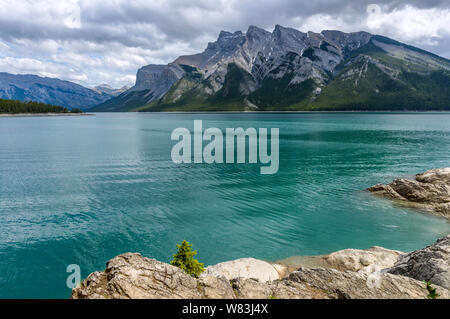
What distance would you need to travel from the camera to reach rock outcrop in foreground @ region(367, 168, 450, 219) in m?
35.2

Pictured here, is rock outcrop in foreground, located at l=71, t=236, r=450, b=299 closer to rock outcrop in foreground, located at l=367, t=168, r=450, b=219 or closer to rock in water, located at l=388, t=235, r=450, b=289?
rock in water, located at l=388, t=235, r=450, b=289

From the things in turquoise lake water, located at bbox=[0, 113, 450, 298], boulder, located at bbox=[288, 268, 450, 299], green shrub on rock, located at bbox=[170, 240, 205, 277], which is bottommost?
turquoise lake water, located at bbox=[0, 113, 450, 298]

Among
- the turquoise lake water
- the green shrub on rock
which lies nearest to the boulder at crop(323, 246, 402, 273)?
the turquoise lake water

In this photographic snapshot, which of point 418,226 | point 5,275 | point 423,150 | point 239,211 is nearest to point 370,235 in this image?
point 418,226

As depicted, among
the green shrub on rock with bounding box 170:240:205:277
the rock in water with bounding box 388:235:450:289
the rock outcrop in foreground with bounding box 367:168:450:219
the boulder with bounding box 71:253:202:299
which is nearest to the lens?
the boulder with bounding box 71:253:202:299

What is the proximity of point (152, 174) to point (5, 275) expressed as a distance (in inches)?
1335

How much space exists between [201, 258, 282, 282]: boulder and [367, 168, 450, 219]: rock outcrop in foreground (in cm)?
2742

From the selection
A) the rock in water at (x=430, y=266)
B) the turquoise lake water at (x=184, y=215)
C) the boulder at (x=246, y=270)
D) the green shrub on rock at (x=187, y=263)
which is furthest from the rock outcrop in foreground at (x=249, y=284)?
the turquoise lake water at (x=184, y=215)

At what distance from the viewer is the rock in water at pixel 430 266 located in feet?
46.1

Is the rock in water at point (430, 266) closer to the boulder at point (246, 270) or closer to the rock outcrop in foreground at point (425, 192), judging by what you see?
the boulder at point (246, 270)

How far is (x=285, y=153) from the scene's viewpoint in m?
79.9

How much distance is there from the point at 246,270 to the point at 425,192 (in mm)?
33055

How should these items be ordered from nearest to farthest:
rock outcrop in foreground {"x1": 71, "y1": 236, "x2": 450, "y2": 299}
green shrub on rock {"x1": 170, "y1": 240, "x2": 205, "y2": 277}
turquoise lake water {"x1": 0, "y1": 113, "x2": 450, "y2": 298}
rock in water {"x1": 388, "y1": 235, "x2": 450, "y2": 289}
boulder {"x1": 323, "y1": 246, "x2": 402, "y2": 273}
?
rock outcrop in foreground {"x1": 71, "y1": 236, "x2": 450, "y2": 299} < rock in water {"x1": 388, "y1": 235, "x2": 450, "y2": 289} < green shrub on rock {"x1": 170, "y1": 240, "x2": 205, "y2": 277} < boulder {"x1": 323, "y1": 246, "x2": 402, "y2": 273} < turquoise lake water {"x1": 0, "y1": 113, "x2": 450, "y2": 298}
